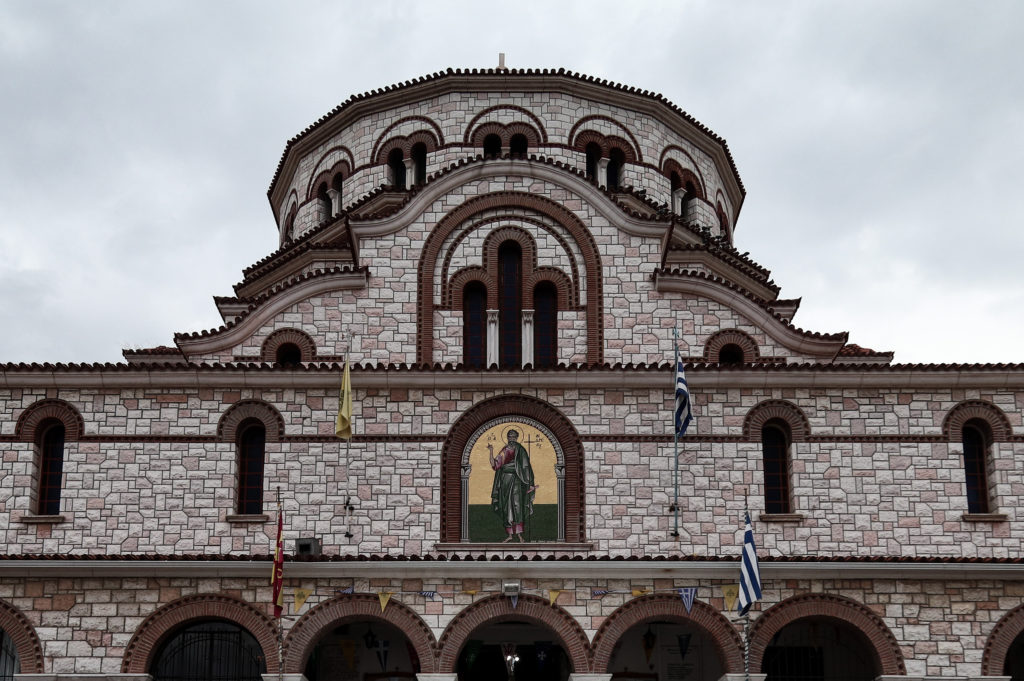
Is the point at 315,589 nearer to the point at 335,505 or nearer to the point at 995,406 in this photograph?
the point at 335,505

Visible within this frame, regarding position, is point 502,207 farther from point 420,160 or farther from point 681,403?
point 420,160

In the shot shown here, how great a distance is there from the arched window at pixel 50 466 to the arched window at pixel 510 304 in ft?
25.9

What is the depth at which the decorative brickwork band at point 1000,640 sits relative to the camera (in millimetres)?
22062

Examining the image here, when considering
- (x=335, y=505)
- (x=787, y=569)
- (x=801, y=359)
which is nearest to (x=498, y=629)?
(x=335, y=505)

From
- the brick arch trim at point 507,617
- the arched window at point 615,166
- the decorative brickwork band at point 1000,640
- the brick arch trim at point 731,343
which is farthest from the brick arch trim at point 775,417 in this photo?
the arched window at point 615,166

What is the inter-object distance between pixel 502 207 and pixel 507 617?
7.82 meters

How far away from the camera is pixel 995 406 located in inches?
938

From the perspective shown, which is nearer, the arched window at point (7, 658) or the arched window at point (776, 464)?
the arched window at point (7, 658)

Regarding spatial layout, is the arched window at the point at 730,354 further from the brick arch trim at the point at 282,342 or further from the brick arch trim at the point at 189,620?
the brick arch trim at the point at 189,620

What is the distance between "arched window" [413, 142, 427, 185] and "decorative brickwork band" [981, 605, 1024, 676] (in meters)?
15.5

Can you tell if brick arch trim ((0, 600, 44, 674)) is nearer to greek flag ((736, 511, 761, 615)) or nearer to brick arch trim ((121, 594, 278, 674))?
brick arch trim ((121, 594, 278, 674))

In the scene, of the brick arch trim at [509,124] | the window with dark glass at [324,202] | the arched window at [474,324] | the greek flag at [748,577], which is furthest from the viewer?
the window with dark glass at [324,202]

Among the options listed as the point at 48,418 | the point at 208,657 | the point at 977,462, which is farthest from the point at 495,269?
the point at 977,462

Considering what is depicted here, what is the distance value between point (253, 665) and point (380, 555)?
3.13m
